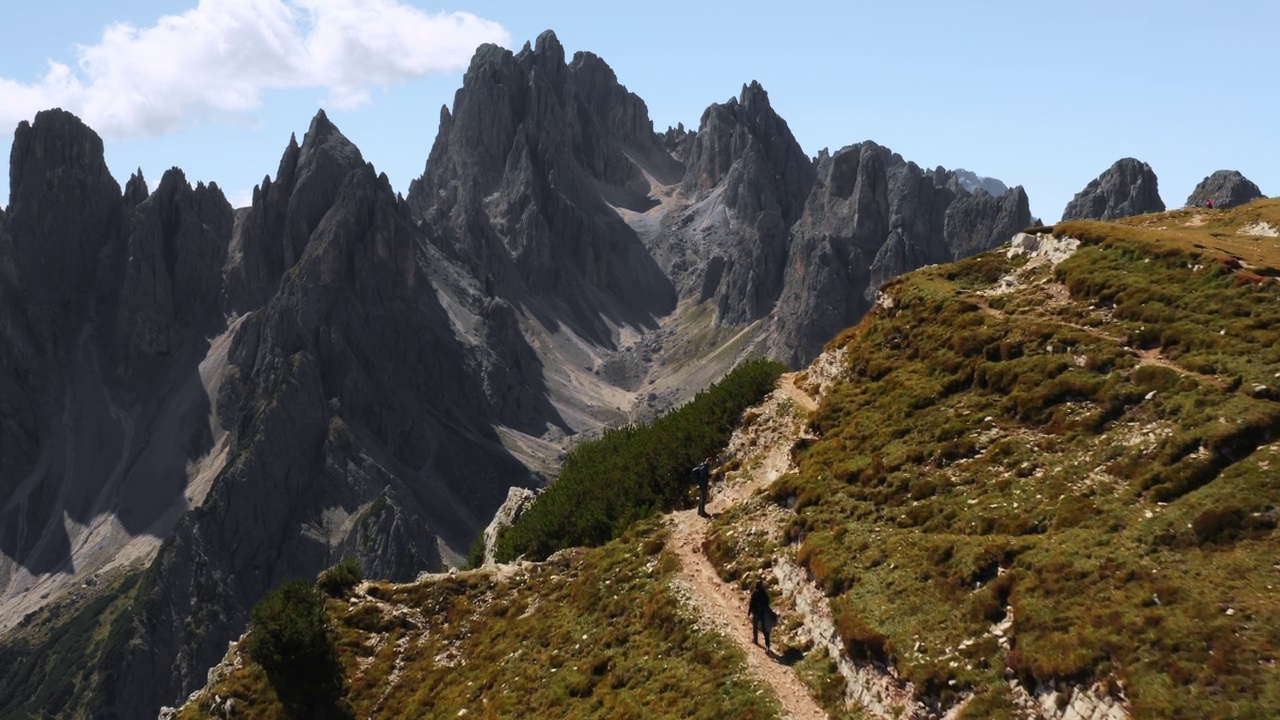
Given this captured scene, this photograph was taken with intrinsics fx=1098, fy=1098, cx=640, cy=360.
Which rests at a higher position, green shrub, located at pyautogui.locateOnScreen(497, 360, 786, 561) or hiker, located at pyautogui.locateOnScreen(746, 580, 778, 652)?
green shrub, located at pyautogui.locateOnScreen(497, 360, 786, 561)

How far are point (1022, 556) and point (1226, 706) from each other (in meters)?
9.27

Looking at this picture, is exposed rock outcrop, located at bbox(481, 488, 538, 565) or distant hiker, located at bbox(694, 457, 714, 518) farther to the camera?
exposed rock outcrop, located at bbox(481, 488, 538, 565)

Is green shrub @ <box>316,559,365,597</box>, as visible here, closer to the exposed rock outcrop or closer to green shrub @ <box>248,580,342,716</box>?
green shrub @ <box>248,580,342,716</box>

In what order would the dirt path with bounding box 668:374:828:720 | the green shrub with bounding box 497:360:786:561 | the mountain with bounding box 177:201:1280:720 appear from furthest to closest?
the green shrub with bounding box 497:360:786:561, the dirt path with bounding box 668:374:828:720, the mountain with bounding box 177:201:1280:720

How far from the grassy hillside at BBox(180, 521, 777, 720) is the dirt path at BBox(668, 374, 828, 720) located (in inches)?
28.6

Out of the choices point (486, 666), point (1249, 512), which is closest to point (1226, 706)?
point (1249, 512)

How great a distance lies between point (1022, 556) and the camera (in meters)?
34.3

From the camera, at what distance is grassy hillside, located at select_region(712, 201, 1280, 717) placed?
28906 millimetres

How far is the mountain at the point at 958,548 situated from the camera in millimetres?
30047

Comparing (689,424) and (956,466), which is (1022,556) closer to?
(956,466)

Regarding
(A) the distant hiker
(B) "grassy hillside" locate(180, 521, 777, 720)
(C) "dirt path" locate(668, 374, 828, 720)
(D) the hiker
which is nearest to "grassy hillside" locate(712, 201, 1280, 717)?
(C) "dirt path" locate(668, 374, 828, 720)

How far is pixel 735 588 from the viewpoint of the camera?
4500cm

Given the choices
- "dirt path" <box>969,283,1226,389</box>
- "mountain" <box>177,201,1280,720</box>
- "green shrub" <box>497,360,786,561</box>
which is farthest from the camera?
"green shrub" <box>497,360,786,561</box>

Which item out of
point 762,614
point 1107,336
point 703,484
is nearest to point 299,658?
point 703,484
